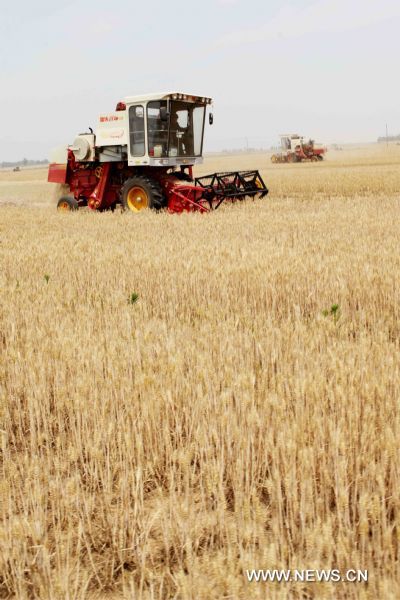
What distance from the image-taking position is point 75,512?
2.33 m

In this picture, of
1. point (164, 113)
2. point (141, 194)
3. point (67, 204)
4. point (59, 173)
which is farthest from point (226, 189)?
point (59, 173)

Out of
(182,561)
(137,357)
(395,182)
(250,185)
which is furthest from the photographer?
(395,182)

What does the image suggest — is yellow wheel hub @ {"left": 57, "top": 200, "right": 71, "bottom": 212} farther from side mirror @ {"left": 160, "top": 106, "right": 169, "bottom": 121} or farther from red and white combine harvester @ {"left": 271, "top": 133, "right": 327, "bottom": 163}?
red and white combine harvester @ {"left": 271, "top": 133, "right": 327, "bottom": 163}

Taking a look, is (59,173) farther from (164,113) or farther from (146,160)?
(164,113)

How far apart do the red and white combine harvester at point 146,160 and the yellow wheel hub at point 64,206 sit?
0.10ft

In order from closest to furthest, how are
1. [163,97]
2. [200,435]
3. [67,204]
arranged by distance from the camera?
1. [200,435]
2. [163,97]
3. [67,204]

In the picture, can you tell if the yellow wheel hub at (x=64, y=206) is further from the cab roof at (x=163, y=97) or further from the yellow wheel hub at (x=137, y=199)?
the cab roof at (x=163, y=97)

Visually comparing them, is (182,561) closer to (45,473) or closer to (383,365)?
(45,473)

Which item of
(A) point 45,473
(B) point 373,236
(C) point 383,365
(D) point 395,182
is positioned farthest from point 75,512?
(D) point 395,182

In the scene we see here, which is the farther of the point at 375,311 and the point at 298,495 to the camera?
the point at 375,311

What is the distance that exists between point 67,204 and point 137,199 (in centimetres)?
240

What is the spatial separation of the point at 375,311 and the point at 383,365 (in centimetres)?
184

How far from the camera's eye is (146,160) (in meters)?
13.0

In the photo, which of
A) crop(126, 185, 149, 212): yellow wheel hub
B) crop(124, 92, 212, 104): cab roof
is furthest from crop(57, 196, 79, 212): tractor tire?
crop(124, 92, 212, 104): cab roof
